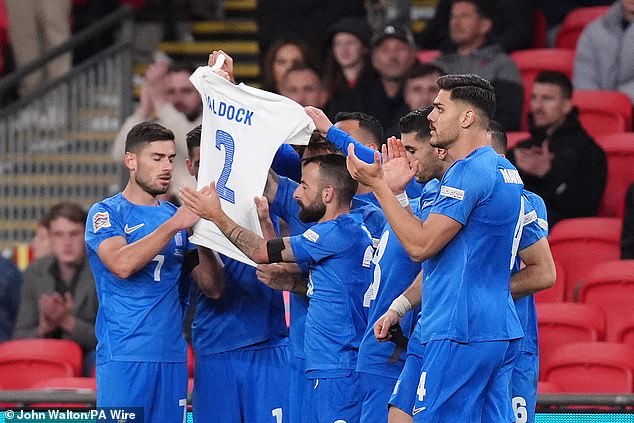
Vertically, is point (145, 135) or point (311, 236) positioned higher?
point (145, 135)

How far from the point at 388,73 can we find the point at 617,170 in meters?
1.80

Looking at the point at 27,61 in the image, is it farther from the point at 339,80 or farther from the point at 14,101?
the point at 339,80

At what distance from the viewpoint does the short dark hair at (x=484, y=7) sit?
11.7 metres

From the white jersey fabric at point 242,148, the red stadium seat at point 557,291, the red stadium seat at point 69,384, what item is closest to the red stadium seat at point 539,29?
the red stadium seat at point 557,291

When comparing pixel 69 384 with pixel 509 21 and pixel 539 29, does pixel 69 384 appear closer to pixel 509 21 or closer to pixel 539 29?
pixel 509 21

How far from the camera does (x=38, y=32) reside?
1298cm

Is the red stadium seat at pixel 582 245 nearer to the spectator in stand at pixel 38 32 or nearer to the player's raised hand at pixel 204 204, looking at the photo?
the player's raised hand at pixel 204 204

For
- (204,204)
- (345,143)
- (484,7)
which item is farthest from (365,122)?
(484,7)

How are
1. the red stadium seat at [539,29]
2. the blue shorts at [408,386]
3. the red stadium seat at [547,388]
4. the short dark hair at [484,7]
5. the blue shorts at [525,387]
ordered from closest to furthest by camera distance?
the blue shorts at [408,386] < the blue shorts at [525,387] < the red stadium seat at [547,388] < the short dark hair at [484,7] < the red stadium seat at [539,29]

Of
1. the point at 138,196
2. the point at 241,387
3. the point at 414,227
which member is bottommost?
the point at 241,387

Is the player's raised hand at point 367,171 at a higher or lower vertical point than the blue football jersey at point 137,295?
higher

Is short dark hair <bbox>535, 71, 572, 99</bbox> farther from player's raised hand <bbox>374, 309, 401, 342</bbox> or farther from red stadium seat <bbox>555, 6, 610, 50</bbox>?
player's raised hand <bbox>374, 309, 401, 342</bbox>

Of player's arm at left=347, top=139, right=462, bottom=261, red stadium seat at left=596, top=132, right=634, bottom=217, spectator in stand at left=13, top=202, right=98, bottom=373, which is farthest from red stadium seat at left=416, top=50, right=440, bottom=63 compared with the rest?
player's arm at left=347, top=139, right=462, bottom=261

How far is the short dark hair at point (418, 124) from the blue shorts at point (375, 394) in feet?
3.71
